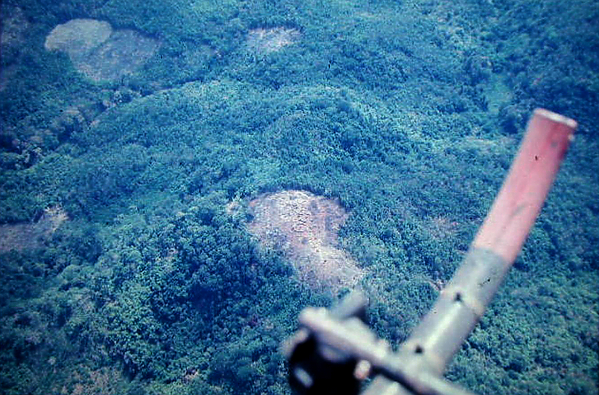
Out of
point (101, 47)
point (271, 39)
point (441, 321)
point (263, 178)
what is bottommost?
point (263, 178)

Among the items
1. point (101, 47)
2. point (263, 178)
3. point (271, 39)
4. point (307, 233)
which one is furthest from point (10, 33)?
point (307, 233)

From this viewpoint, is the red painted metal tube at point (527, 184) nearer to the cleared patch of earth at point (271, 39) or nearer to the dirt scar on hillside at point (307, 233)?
the dirt scar on hillside at point (307, 233)

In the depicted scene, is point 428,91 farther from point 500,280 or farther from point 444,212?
point 500,280

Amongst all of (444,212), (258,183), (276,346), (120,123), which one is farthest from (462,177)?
(120,123)

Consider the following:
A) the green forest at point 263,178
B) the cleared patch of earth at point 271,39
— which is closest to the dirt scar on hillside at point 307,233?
the green forest at point 263,178

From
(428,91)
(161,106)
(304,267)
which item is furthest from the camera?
(161,106)

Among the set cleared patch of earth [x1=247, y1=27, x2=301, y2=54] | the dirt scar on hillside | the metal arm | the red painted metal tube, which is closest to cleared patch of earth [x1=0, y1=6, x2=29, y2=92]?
cleared patch of earth [x1=247, y1=27, x2=301, y2=54]

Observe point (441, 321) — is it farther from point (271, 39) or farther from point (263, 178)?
point (271, 39)
